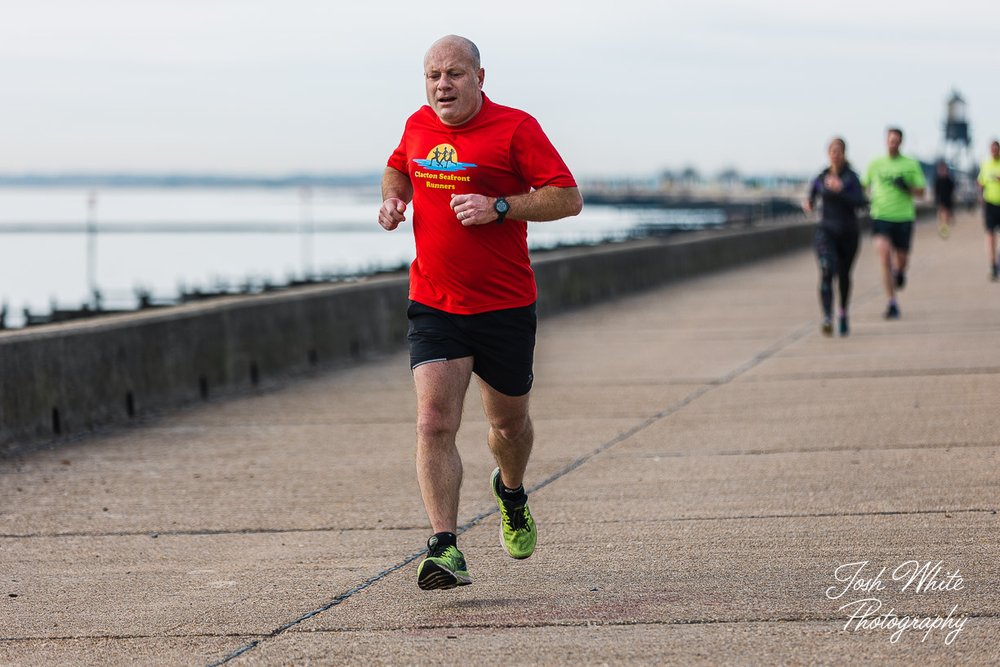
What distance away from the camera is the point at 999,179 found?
21344mm

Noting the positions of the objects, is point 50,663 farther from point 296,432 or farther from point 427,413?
point 296,432

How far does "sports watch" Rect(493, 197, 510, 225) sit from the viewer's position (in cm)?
581

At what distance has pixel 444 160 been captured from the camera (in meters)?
5.91

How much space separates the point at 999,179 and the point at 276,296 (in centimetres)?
1128

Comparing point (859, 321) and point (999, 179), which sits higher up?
point (999, 179)

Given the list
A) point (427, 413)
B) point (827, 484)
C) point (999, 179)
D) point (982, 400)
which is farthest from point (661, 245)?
point (427, 413)

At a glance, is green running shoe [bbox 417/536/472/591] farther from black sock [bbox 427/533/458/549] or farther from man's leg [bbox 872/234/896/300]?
man's leg [bbox 872/234/896/300]

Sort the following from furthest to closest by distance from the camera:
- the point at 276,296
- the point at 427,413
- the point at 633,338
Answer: the point at 633,338 → the point at 276,296 → the point at 427,413

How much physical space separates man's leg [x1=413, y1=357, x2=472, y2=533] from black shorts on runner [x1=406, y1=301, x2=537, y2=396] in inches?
2.4

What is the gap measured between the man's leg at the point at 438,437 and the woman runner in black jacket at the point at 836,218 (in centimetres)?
952

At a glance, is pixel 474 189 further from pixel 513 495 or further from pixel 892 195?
pixel 892 195

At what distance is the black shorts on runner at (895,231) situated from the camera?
1684 cm

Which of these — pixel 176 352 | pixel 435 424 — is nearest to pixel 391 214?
pixel 435 424

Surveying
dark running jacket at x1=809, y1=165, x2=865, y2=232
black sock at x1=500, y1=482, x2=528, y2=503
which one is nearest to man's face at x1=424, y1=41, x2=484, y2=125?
black sock at x1=500, y1=482, x2=528, y2=503
